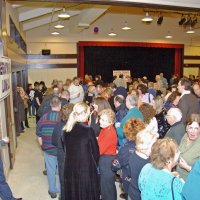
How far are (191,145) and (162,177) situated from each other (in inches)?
43.3

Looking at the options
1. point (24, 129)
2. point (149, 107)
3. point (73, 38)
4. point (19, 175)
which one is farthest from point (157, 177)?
point (73, 38)

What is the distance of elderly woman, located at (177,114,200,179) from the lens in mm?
2996

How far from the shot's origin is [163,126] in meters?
4.50

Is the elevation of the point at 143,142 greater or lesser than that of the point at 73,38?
lesser

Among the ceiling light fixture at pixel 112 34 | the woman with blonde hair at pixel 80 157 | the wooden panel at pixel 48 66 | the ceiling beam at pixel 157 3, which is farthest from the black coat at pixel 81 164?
the wooden panel at pixel 48 66

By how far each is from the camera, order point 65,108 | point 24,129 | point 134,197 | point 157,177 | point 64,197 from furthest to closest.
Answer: point 24,129
point 65,108
point 64,197
point 134,197
point 157,177

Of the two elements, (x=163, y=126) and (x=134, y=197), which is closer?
(x=134, y=197)

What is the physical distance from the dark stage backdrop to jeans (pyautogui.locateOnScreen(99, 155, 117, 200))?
44.0ft

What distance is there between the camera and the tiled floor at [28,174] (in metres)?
4.72

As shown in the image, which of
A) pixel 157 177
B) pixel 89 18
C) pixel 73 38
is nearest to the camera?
pixel 157 177

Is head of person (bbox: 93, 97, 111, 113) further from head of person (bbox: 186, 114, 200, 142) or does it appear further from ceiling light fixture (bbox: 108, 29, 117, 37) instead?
ceiling light fixture (bbox: 108, 29, 117, 37)

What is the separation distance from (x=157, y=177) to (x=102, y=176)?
1.66 metres

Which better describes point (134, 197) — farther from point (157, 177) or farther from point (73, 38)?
point (73, 38)

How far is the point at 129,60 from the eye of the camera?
1791cm
